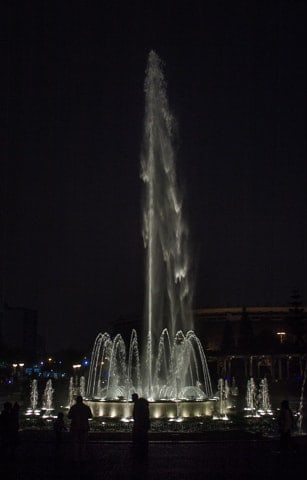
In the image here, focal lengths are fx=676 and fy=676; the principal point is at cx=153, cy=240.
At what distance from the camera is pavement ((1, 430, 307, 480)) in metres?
12.1

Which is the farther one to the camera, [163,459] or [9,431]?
[9,431]

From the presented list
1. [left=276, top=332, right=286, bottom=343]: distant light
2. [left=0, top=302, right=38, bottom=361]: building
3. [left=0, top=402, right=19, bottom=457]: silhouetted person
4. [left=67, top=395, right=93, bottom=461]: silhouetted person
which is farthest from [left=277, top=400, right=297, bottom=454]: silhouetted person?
[left=0, top=302, right=38, bottom=361]: building

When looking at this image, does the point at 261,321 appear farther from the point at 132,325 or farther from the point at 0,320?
the point at 0,320

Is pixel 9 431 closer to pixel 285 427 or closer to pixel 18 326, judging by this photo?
pixel 285 427

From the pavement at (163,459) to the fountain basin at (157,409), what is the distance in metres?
4.88

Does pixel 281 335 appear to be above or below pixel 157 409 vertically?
above

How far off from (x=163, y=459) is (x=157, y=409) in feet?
31.2

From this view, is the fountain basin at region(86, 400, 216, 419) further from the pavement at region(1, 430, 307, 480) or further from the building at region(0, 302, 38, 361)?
the building at region(0, 302, 38, 361)

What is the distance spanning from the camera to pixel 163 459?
47.0ft

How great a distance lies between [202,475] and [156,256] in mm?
21262

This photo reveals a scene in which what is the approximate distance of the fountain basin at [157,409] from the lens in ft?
77.8

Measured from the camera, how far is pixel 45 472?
12367mm

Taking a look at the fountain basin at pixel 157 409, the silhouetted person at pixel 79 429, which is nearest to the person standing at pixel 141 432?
the silhouetted person at pixel 79 429

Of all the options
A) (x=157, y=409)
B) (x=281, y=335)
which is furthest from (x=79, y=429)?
(x=281, y=335)
